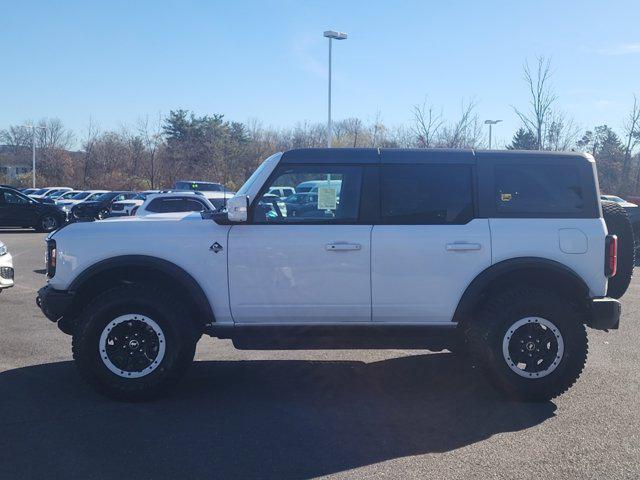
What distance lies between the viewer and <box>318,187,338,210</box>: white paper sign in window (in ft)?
19.6

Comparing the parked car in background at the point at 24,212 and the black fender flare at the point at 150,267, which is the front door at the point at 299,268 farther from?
→ the parked car in background at the point at 24,212

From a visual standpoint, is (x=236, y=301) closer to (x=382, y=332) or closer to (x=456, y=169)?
(x=382, y=332)

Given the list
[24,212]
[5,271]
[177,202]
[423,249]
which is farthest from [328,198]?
[24,212]

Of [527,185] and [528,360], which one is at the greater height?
[527,185]

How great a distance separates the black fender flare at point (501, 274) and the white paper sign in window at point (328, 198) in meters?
1.38

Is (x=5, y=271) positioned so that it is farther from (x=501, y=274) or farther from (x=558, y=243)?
(x=558, y=243)

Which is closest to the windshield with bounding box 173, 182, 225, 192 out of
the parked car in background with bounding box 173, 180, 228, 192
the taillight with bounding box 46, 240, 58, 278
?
the parked car in background with bounding box 173, 180, 228, 192

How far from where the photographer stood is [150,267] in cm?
584

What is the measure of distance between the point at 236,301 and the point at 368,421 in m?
1.50

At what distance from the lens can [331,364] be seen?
7.26m

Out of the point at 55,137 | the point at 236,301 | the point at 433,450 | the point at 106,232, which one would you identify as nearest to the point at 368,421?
the point at 433,450

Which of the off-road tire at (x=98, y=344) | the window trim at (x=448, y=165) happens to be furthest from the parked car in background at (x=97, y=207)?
the window trim at (x=448, y=165)

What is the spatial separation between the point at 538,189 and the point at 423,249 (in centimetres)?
120

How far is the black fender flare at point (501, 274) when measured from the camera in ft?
19.4
